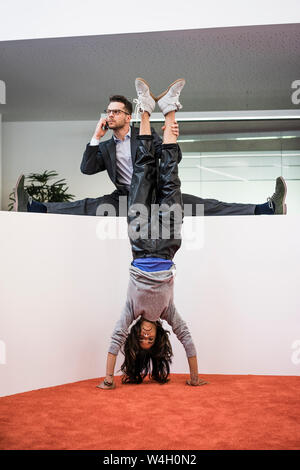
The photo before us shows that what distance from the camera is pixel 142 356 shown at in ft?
10.1

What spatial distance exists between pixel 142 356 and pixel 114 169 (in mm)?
1266

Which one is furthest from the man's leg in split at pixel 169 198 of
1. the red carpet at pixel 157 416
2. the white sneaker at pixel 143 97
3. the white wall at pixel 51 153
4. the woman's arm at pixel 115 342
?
the white wall at pixel 51 153

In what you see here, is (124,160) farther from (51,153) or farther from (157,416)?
(51,153)

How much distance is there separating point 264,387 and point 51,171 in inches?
202

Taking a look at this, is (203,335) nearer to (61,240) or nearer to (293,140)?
(61,240)

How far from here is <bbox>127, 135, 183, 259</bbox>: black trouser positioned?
2.96 m

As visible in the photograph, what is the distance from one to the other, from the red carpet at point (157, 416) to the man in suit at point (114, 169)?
1.19 meters

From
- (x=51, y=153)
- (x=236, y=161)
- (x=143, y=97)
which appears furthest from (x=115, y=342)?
(x=51, y=153)

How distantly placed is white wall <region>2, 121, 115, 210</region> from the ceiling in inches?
9.3

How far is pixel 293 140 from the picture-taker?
5.15 m

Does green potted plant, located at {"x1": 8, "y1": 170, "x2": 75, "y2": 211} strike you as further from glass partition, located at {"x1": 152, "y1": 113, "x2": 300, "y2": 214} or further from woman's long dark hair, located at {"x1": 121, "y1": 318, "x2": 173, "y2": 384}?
woman's long dark hair, located at {"x1": 121, "y1": 318, "x2": 173, "y2": 384}

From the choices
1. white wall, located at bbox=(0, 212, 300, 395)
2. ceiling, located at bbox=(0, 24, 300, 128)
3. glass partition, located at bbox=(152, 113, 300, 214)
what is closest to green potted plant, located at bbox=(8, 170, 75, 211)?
ceiling, located at bbox=(0, 24, 300, 128)
